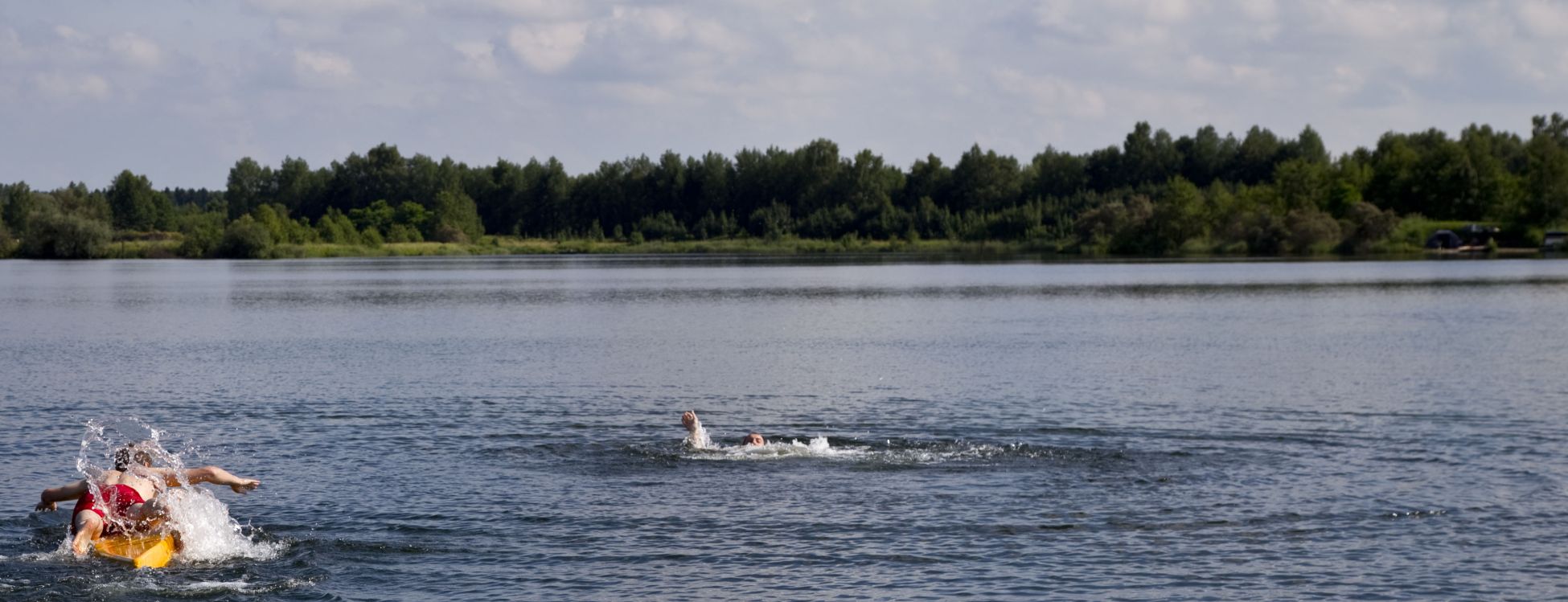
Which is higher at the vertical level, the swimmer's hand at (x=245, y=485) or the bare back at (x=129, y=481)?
the swimmer's hand at (x=245, y=485)

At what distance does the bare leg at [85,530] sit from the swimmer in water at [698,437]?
10776mm

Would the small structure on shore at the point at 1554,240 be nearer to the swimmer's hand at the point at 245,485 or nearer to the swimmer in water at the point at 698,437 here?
the swimmer in water at the point at 698,437

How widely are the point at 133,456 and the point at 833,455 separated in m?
12.3

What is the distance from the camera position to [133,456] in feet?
68.0

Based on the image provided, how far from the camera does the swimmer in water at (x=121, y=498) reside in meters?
20.3

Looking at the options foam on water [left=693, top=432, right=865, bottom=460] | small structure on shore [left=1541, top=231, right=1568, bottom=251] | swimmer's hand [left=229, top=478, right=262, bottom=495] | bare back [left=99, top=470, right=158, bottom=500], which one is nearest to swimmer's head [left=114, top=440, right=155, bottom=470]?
bare back [left=99, top=470, right=158, bottom=500]

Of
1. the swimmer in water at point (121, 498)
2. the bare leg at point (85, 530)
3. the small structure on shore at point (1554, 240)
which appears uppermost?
the small structure on shore at point (1554, 240)

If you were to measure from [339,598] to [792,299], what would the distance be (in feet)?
220

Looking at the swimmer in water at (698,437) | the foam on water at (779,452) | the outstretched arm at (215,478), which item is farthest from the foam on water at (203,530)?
the foam on water at (779,452)

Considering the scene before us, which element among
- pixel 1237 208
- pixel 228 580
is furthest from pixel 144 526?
pixel 1237 208

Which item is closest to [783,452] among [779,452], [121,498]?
[779,452]

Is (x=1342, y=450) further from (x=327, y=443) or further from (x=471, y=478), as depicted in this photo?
(x=327, y=443)

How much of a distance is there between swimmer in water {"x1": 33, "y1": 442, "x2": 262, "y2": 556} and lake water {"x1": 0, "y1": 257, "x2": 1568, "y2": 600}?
0.64m

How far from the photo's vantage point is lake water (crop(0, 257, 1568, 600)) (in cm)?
1942
